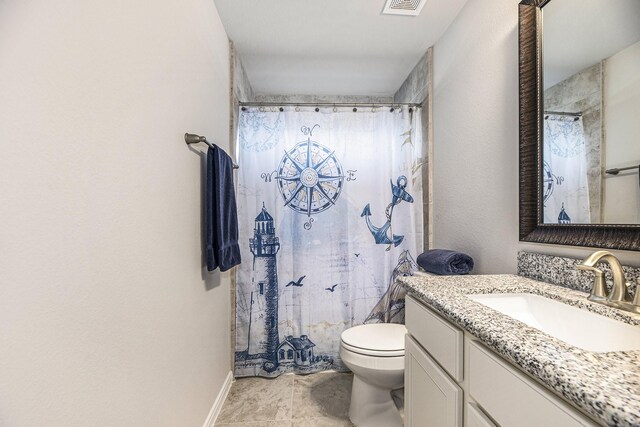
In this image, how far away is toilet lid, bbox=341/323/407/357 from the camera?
1407 mm

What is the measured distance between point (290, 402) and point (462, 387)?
4.28 feet

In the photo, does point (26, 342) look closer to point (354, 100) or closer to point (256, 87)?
point (256, 87)

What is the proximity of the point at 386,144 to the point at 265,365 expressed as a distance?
1830mm

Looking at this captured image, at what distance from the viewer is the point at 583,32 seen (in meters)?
0.97

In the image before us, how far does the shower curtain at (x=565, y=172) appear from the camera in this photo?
96 centimetres

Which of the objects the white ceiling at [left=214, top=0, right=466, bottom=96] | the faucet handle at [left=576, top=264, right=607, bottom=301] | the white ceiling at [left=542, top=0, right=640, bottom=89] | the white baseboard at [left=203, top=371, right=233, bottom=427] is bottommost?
the white baseboard at [left=203, top=371, right=233, bottom=427]

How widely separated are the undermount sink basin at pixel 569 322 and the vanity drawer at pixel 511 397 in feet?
1.05

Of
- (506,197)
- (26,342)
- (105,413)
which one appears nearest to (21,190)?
(26,342)

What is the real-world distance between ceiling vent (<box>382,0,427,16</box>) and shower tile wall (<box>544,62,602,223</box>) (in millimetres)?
976

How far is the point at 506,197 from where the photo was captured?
50.8 inches

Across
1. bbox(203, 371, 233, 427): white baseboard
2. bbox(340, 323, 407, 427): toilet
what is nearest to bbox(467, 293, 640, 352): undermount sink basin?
bbox(340, 323, 407, 427): toilet

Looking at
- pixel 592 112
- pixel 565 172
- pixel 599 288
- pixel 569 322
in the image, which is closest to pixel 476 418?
pixel 569 322

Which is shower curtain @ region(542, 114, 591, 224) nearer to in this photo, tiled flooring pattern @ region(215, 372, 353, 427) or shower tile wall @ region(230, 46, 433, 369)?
shower tile wall @ region(230, 46, 433, 369)

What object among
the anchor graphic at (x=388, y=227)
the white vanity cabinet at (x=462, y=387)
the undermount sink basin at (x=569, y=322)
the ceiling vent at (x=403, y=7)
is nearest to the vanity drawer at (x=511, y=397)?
the white vanity cabinet at (x=462, y=387)
